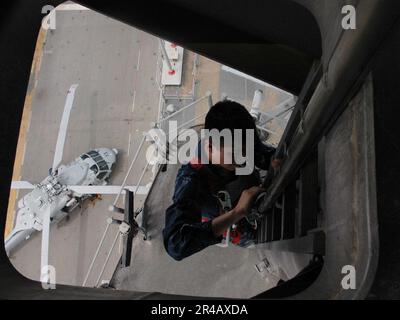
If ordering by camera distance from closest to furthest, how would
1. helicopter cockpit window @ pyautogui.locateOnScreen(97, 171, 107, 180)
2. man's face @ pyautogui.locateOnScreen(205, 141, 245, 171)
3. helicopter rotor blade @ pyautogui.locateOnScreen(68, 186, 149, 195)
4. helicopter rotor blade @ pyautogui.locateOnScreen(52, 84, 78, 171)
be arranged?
1. man's face @ pyautogui.locateOnScreen(205, 141, 245, 171)
2. helicopter rotor blade @ pyautogui.locateOnScreen(52, 84, 78, 171)
3. helicopter rotor blade @ pyautogui.locateOnScreen(68, 186, 149, 195)
4. helicopter cockpit window @ pyautogui.locateOnScreen(97, 171, 107, 180)

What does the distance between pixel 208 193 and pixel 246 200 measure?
0.17 m

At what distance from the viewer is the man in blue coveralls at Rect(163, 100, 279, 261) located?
1.18m

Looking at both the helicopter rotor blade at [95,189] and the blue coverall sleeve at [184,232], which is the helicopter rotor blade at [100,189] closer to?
the helicopter rotor blade at [95,189]

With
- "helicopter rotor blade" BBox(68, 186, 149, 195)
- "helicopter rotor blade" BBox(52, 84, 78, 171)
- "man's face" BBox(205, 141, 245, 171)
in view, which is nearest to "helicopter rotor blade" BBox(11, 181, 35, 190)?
"helicopter rotor blade" BBox(68, 186, 149, 195)

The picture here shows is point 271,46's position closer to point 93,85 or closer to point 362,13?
point 362,13

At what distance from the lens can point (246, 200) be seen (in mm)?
1388

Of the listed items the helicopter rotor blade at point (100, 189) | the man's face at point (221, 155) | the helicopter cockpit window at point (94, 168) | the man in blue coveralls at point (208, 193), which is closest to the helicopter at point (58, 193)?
the helicopter cockpit window at point (94, 168)

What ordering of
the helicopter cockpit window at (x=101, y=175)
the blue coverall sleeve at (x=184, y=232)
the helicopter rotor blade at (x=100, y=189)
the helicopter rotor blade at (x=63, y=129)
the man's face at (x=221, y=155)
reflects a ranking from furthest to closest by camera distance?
the helicopter cockpit window at (x=101, y=175) → the helicopter rotor blade at (x=100, y=189) → the helicopter rotor blade at (x=63, y=129) → the man's face at (x=221, y=155) → the blue coverall sleeve at (x=184, y=232)

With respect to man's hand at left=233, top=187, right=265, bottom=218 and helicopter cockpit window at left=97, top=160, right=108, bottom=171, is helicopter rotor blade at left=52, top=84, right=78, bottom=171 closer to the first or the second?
helicopter cockpit window at left=97, top=160, right=108, bottom=171

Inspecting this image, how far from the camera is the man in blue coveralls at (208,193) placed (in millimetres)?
1177

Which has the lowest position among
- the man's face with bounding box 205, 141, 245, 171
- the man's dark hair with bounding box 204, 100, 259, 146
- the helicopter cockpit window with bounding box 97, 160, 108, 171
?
the helicopter cockpit window with bounding box 97, 160, 108, 171

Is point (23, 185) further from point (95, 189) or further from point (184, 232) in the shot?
point (184, 232)

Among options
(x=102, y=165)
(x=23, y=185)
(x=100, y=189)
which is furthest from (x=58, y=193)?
(x=100, y=189)
